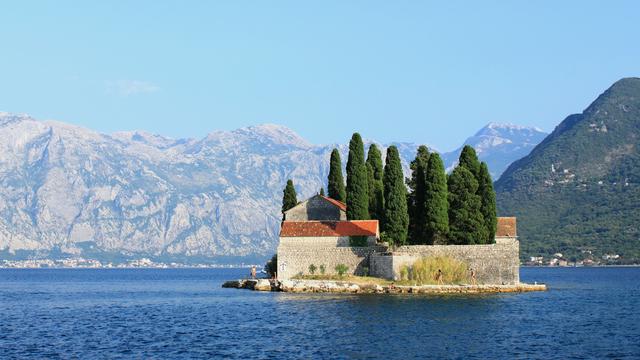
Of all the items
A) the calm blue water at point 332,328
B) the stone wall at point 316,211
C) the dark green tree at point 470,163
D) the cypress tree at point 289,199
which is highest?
the dark green tree at point 470,163

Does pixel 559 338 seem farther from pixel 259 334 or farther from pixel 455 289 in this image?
pixel 455 289

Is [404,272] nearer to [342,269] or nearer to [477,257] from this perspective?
[342,269]

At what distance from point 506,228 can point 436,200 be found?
42.1ft

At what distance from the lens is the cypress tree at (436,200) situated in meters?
83.6

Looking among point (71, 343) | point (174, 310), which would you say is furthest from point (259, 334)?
point (174, 310)

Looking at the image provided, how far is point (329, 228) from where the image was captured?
86.5 m

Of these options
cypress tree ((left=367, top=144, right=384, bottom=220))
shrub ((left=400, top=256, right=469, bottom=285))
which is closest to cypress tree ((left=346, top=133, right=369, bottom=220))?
cypress tree ((left=367, top=144, right=384, bottom=220))

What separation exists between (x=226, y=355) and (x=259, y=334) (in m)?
9.13

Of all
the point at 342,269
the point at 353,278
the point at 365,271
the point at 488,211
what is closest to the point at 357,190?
the point at 342,269

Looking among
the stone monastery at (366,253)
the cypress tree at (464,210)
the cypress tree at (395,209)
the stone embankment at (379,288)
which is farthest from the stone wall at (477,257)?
the cypress tree at (464,210)

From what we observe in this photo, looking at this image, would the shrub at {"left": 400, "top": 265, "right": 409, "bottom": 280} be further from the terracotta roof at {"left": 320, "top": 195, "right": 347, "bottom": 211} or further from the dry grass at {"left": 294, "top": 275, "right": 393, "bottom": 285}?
the terracotta roof at {"left": 320, "top": 195, "right": 347, "bottom": 211}

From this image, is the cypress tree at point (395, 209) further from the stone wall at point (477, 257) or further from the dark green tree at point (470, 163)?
the dark green tree at point (470, 163)

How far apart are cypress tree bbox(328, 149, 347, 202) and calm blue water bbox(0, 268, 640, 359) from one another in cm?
1990

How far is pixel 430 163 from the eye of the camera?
276 ft
